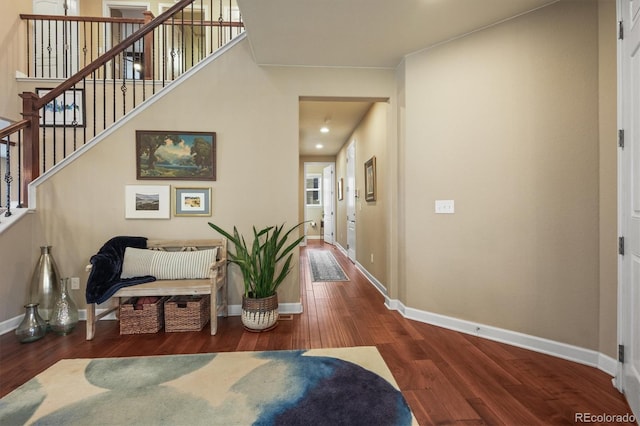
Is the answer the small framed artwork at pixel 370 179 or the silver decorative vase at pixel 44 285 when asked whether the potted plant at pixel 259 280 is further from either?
the small framed artwork at pixel 370 179

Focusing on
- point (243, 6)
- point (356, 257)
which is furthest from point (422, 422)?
point (356, 257)

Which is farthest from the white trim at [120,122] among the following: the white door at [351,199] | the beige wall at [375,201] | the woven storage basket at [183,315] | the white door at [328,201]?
the white door at [328,201]

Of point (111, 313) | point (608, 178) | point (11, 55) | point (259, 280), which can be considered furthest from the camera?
point (11, 55)

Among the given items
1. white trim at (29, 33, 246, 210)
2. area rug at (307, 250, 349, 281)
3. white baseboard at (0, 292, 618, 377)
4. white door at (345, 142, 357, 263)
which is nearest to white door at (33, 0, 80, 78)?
white trim at (29, 33, 246, 210)

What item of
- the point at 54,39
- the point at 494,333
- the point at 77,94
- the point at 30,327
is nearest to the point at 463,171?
the point at 494,333

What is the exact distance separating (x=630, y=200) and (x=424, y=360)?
153 cm

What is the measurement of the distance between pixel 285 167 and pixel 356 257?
8.96 feet

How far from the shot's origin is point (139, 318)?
239cm

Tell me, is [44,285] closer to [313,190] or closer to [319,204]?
[319,204]

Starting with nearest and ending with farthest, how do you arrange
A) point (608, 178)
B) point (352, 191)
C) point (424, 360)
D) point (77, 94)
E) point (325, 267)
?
point (608, 178) → point (424, 360) → point (77, 94) → point (325, 267) → point (352, 191)

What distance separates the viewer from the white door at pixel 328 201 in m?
7.75

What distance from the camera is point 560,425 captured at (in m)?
1.36

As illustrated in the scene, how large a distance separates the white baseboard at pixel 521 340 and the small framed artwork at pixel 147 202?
8.43 ft

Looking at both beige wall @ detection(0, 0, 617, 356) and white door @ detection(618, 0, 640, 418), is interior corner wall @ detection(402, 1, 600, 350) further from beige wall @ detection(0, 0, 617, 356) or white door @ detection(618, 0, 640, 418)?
white door @ detection(618, 0, 640, 418)
